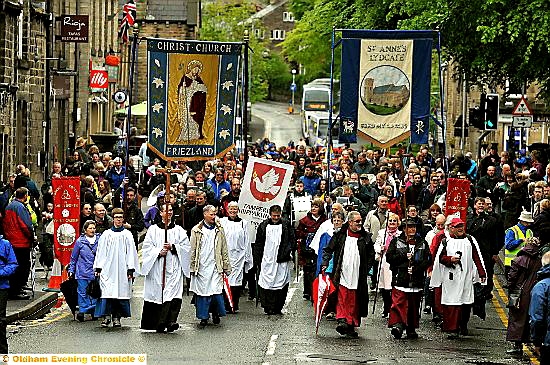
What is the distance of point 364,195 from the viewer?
1139 inches

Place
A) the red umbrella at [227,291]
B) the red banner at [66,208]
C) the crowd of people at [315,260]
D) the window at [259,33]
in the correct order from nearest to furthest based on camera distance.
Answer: the crowd of people at [315,260], the red umbrella at [227,291], the red banner at [66,208], the window at [259,33]

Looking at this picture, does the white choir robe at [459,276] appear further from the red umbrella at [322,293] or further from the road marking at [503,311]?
the red umbrella at [322,293]

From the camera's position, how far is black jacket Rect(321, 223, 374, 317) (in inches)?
784

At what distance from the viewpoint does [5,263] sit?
16734 mm

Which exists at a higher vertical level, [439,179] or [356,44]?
[356,44]

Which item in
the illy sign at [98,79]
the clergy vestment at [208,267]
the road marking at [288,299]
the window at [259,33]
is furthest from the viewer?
the window at [259,33]

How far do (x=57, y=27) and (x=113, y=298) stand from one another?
2566cm

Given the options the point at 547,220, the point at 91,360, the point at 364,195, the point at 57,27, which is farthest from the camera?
the point at 57,27

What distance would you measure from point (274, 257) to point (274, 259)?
3cm

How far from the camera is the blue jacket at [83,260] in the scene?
2103cm

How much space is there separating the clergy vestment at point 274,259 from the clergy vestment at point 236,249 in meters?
0.17

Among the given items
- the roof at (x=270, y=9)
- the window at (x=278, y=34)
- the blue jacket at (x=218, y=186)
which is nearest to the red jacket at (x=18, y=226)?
the blue jacket at (x=218, y=186)

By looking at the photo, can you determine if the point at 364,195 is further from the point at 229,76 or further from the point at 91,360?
the point at 91,360

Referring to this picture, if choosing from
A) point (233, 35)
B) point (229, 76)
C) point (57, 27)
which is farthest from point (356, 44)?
point (233, 35)
